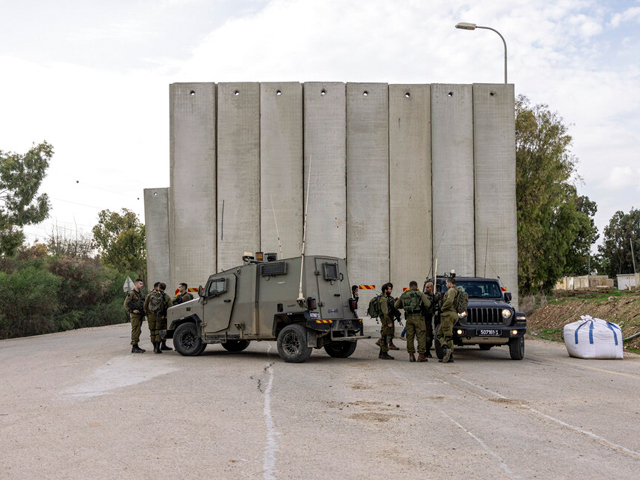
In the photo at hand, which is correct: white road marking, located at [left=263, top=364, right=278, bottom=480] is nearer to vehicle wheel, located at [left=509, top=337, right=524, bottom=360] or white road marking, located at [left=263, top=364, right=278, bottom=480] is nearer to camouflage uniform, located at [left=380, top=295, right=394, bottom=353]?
camouflage uniform, located at [left=380, top=295, right=394, bottom=353]

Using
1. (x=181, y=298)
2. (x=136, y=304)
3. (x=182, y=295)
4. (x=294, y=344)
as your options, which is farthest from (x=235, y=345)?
(x=294, y=344)

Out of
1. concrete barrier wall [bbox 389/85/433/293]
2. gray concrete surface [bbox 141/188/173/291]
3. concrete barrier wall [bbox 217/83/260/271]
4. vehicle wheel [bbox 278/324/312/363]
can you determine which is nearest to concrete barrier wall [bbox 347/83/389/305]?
concrete barrier wall [bbox 389/85/433/293]

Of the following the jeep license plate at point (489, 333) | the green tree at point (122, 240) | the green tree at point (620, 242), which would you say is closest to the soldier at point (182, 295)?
the jeep license plate at point (489, 333)

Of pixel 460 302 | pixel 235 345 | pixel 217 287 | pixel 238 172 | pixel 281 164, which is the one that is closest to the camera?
pixel 460 302

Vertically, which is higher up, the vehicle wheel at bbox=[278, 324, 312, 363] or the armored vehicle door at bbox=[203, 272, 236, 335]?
the armored vehicle door at bbox=[203, 272, 236, 335]

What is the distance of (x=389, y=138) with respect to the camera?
22766 millimetres

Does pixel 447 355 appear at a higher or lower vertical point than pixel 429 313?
lower

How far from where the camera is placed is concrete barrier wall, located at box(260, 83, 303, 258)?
2197cm

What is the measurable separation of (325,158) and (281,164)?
4.79 ft

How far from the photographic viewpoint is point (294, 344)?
46.6ft

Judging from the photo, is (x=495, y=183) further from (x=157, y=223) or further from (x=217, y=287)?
→ (x=157, y=223)

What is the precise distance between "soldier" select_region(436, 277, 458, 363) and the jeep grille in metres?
0.61

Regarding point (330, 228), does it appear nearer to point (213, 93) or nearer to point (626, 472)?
point (213, 93)

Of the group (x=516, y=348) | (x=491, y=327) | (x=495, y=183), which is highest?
(x=495, y=183)
